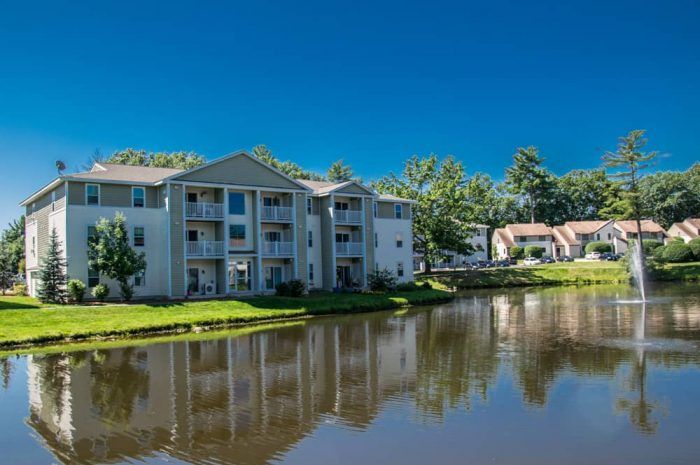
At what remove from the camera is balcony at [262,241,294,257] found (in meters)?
41.6

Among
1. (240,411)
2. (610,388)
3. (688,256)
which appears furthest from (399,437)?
(688,256)

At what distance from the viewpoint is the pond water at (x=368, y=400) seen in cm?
1076

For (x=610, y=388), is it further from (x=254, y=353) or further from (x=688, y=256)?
(x=688, y=256)

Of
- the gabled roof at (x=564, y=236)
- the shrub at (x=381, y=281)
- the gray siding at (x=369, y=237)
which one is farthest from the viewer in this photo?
the gabled roof at (x=564, y=236)

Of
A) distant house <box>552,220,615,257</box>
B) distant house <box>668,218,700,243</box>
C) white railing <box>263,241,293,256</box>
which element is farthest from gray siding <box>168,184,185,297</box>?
distant house <box>668,218,700,243</box>

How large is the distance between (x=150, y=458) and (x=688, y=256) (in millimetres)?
72955

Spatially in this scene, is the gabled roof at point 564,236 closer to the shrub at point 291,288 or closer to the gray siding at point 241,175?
the gray siding at point 241,175

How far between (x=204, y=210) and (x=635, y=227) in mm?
81056

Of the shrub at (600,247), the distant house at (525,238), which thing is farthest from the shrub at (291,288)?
the shrub at (600,247)

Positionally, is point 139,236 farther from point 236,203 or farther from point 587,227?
point 587,227

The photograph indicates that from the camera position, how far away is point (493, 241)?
99.9 meters

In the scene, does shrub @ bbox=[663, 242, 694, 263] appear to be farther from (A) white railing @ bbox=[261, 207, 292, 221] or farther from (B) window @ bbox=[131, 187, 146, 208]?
(B) window @ bbox=[131, 187, 146, 208]

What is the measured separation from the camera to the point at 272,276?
43.1 metres

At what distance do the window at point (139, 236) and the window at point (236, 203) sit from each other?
19.9 ft
